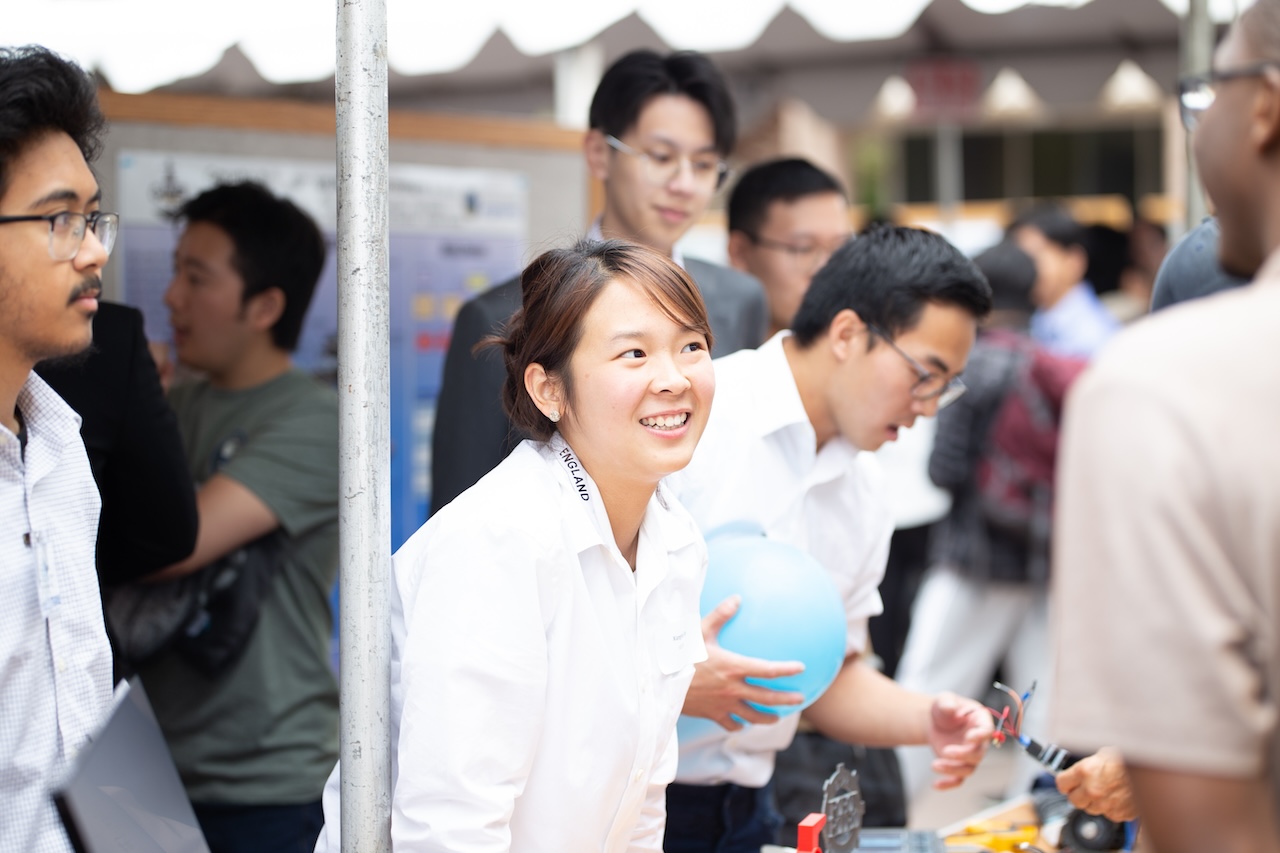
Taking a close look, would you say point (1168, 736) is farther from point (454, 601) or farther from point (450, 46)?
point (450, 46)

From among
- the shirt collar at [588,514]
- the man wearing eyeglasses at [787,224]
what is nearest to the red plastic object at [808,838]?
the shirt collar at [588,514]

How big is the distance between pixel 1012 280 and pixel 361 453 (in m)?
4.12

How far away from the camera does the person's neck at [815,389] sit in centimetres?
253

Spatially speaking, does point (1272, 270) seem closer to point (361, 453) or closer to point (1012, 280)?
point (361, 453)

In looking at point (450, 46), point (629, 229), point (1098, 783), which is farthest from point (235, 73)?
point (1098, 783)

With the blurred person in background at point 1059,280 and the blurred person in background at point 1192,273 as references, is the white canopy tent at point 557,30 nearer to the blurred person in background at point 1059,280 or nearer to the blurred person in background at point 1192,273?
the blurred person in background at point 1059,280

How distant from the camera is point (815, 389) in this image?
2.53 m

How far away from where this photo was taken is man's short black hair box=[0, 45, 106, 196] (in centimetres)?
169

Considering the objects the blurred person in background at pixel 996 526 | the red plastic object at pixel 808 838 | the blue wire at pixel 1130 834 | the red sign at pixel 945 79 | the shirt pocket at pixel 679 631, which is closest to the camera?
the shirt pocket at pixel 679 631

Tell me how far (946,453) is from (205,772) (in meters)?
3.08

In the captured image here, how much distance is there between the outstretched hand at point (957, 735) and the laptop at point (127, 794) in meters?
1.27

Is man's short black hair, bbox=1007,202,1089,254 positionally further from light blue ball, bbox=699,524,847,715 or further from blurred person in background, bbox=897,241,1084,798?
light blue ball, bbox=699,524,847,715

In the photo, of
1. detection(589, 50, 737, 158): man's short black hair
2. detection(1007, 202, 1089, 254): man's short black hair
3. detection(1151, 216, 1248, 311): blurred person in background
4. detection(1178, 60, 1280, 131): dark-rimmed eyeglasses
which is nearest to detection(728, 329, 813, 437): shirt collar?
detection(1151, 216, 1248, 311): blurred person in background

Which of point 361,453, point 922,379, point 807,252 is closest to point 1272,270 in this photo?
point 361,453
